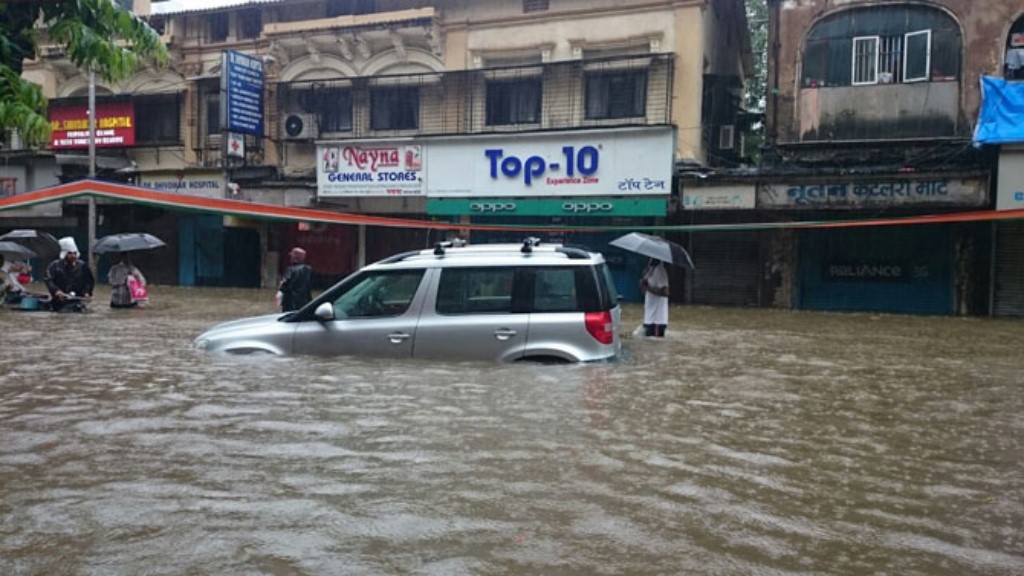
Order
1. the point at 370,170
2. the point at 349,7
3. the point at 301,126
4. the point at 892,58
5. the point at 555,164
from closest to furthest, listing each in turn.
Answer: the point at 892,58, the point at 555,164, the point at 370,170, the point at 349,7, the point at 301,126

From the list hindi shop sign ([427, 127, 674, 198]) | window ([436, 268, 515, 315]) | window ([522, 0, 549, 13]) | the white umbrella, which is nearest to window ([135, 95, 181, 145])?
hindi shop sign ([427, 127, 674, 198])

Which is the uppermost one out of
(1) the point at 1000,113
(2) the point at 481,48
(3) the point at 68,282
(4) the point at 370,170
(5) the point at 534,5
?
(5) the point at 534,5

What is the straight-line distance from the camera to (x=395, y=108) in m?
23.0

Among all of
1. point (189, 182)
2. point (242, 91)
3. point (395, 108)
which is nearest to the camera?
point (242, 91)

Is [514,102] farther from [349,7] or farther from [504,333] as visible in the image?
[504,333]

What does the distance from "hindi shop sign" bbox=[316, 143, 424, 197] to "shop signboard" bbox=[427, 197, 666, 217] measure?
2.87ft

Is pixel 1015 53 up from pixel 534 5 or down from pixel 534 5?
down

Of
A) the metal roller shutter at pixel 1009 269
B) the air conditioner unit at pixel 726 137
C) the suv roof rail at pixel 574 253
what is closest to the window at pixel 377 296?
the suv roof rail at pixel 574 253

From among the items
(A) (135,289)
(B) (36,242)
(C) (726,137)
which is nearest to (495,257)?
(A) (135,289)

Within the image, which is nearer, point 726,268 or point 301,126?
point 726,268

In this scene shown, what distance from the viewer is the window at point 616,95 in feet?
66.5

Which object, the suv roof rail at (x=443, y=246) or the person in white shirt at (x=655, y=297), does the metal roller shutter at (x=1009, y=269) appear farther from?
the suv roof rail at (x=443, y=246)

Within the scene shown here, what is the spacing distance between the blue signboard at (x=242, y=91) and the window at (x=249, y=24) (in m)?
1.60

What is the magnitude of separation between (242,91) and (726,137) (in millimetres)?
12694
